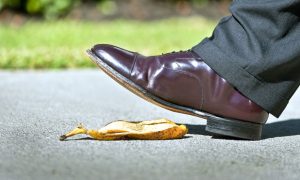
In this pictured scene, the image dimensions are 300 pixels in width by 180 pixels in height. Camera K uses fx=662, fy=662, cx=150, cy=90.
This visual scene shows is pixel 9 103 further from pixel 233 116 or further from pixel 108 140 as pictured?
pixel 233 116

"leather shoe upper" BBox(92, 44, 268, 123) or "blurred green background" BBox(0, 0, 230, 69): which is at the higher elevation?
"leather shoe upper" BBox(92, 44, 268, 123)

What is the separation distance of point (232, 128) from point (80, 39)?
3.82 meters

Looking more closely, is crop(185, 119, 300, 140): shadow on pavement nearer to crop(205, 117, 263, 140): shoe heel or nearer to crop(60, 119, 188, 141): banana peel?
crop(205, 117, 263, 140): shoe heel

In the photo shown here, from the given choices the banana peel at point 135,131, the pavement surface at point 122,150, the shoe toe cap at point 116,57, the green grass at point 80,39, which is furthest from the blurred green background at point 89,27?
the banana peel at point 135,131

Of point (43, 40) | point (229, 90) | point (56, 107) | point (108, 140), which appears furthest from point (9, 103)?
point (43, 40)

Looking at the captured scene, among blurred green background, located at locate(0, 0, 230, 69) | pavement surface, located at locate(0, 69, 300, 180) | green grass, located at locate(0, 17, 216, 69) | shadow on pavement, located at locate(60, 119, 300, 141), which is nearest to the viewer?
pavement surface, located at locate(0, 69, 300, 180)

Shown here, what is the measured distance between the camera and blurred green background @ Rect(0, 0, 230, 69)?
198 inches

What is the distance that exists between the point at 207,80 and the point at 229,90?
85 millimetres

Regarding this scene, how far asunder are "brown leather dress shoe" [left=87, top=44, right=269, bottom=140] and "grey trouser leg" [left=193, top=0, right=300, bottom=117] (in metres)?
0.04

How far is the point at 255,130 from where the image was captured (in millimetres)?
2361

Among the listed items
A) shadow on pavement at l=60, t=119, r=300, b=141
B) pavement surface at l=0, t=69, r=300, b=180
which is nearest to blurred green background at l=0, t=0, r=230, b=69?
pavement surface at l=0, t=69, r=300, b=180

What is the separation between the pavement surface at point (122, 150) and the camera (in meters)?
1.84

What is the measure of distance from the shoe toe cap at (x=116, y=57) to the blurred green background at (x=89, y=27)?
2.46 m

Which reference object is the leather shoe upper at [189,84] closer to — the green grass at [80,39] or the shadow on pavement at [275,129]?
the shadow on pavement at [275,129]
